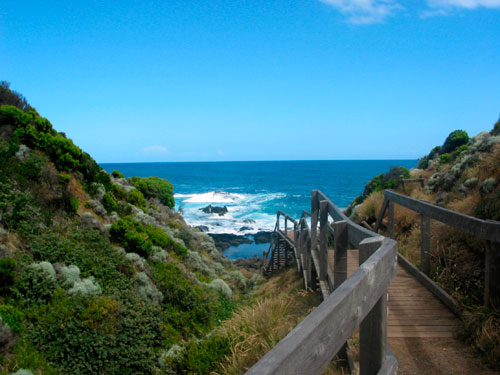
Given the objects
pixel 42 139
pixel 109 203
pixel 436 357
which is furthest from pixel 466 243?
pixel 42 139

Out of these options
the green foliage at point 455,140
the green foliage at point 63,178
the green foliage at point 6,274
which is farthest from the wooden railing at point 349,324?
the green foliage at point 455,140

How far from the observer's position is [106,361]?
5.82 m

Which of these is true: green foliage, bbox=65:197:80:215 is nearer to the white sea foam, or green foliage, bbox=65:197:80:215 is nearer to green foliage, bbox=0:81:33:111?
green foliage, bbox=0:81:33:111

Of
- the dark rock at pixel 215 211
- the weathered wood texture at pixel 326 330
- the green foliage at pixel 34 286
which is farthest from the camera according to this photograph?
the dark rock at pixel 215 211

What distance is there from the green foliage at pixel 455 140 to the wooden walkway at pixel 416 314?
18.3m

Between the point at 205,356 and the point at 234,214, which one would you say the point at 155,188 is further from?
the point at 234,214

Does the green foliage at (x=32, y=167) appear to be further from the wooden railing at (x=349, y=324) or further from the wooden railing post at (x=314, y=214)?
the wooden railing at (x=349, y=324)

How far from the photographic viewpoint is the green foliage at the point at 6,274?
20.1ft

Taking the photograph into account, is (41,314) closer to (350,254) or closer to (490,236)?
(350,254)

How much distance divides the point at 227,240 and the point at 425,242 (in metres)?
29.4

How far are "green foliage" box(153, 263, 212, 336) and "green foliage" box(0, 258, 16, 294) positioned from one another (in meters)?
2.91

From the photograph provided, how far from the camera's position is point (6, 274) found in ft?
20.2

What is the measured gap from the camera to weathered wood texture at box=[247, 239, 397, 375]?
3.30 feet

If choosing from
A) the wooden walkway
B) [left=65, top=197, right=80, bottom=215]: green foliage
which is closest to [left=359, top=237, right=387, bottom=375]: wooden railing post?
the wooden walkway
